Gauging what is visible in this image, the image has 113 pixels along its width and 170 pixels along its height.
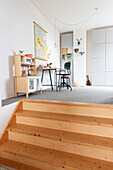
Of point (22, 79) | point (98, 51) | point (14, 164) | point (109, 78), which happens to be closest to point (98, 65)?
point (98, 51)

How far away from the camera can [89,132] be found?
1477 mm

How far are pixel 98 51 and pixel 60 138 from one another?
4.86 meters

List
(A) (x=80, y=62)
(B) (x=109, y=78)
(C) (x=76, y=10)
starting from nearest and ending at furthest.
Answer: (C) (x=76, y=10) < (B) (x=109, y=78) < (A) (x=80, y=62)

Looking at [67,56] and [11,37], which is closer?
[11,37]

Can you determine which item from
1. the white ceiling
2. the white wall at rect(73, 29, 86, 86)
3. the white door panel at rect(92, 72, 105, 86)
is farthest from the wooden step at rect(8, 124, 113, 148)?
the white door panel at rect(92, 72, 105, 86)

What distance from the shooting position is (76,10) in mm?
3912

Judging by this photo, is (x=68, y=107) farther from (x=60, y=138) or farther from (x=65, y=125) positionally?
(x=60, y=138)

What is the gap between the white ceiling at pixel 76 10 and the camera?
137 inches

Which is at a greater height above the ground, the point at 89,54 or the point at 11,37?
the point at 89,54

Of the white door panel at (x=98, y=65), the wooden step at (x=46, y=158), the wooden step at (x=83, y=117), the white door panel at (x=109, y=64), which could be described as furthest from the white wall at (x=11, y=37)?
the white door panel at (x=109, y=64)

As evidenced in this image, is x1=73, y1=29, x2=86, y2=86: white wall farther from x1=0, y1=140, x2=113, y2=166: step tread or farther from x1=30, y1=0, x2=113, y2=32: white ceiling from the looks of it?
x1=0, y1=140, x2=113, y2=166: step tread

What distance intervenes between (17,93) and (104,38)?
456 centimetres

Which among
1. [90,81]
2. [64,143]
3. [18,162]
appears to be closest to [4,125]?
[18,162]

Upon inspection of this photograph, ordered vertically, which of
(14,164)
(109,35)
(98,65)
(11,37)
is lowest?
(14,164)
